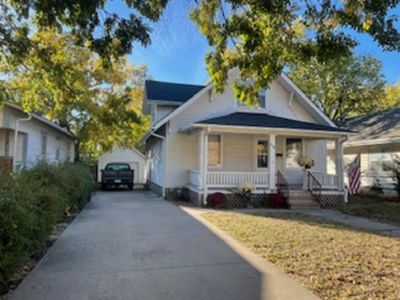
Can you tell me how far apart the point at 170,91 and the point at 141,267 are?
1576cm

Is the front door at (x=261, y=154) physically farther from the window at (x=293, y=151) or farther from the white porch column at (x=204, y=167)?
the white porch column at (x=204, y=167)

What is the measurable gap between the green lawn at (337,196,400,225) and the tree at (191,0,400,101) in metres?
6.89

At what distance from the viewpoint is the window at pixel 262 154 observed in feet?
58.2

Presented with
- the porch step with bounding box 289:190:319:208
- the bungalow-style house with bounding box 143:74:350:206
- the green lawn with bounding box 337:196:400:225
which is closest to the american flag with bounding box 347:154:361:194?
the bungalow-style house with bounding box 143:74:350:206

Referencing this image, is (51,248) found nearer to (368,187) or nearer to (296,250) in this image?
(296,250)

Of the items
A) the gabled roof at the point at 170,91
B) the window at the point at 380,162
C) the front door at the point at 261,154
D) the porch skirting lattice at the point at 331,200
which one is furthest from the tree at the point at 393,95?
the porch skirting lattice at the point at 331,200

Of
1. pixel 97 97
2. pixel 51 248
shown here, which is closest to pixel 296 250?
pixel 51 248

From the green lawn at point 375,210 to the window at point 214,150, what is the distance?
5883 mm

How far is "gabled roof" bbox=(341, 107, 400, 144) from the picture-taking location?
18.2 meters

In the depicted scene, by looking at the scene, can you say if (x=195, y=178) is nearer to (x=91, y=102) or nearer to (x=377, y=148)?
(x=377, y=148)

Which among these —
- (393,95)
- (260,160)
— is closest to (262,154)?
(260,160)

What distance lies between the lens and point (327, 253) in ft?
22.6

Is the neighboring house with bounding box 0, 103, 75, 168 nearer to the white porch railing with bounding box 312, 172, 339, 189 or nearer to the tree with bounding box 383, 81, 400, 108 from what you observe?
the white porch railing with bounding box 312, 172, 339, 189

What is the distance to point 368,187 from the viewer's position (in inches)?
781
